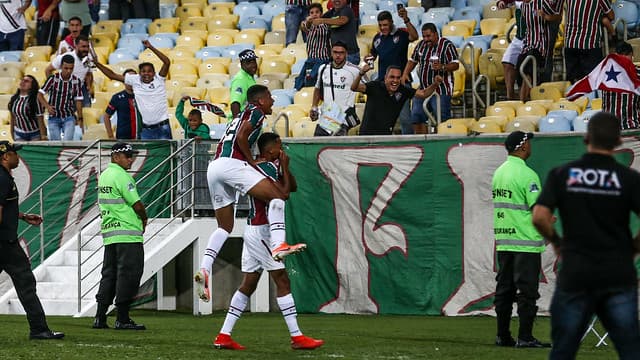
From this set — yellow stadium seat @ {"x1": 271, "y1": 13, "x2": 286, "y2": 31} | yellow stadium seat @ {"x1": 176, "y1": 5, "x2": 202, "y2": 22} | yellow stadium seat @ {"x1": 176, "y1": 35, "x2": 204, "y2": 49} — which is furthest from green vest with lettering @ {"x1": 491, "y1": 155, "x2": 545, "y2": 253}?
yellow stadium seat @ {"x1": 176, "y1": 5, "x2": 202, "y2": 22}

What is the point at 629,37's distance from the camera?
19.7 m

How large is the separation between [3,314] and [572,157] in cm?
734

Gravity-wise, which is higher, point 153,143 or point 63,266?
point 153,143

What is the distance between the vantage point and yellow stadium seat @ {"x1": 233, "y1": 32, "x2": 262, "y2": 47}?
77.5ft

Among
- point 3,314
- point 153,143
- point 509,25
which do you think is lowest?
point 3,314

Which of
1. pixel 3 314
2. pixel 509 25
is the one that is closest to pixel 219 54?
pixel 509 25

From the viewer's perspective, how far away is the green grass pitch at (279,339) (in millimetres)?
10250

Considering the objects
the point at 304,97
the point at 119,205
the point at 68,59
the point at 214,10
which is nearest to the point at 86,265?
the point at 119,205

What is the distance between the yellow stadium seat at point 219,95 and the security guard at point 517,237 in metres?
10.3

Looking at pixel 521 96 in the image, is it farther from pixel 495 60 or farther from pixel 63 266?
pixel 63 266

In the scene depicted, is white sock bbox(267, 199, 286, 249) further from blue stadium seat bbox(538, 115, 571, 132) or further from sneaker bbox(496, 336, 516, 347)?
blue stadium seat bbox(538, 115, 571, 132)

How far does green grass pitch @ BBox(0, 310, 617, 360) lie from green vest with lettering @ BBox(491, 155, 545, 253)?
933 mm

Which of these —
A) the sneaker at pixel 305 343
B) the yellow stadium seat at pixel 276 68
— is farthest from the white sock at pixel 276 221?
the yellow stadium seat at pixel 276 68

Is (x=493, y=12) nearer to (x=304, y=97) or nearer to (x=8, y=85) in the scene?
(x=304, y=97)
